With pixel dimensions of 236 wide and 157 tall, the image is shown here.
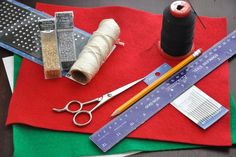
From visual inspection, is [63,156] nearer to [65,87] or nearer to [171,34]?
[65,87]

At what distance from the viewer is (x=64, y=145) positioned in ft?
2.79

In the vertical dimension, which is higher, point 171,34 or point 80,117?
point 171,34

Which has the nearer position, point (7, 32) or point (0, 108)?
point (0, 108)

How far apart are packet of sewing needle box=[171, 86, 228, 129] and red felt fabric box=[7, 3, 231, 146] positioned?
10 millimetres

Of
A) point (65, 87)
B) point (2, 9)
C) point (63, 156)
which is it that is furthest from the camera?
point (2, 9)

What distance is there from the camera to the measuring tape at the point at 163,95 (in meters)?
0.86

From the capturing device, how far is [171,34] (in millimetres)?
926

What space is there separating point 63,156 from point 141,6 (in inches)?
18.0

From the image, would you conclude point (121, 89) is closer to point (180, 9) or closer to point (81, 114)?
point (81, 114)

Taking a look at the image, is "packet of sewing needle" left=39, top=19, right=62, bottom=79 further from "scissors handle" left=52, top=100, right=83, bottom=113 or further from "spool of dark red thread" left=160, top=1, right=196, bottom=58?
"spool of dark red thread" left=160, top=1, right=196, bottom=58

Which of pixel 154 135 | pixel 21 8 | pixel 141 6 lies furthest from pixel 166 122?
pixel 21 8

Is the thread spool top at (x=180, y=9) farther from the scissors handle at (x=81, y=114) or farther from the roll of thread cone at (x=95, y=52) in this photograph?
the scissors handle at (x=81, y=114)

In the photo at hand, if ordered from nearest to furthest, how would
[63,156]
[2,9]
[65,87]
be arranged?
[63,156], [65,87], [2,9]

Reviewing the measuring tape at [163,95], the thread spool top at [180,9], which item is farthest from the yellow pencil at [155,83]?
the thread spool top at [180,9]
